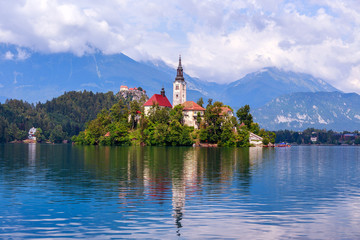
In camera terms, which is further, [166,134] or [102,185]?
[166,134]

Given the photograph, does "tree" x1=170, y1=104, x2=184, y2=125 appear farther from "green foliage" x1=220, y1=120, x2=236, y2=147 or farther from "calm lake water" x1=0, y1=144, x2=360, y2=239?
"calm lake water" x1=0, y1=144, x2=360, y2=239

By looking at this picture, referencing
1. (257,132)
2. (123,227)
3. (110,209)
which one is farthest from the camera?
(257,132)

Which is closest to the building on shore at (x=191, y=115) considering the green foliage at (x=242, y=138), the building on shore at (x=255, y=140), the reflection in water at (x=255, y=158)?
the green foliage at (x=242, y=138)

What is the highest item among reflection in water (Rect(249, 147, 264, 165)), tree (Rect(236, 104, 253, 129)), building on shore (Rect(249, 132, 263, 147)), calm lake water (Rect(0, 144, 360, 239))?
tree (Rect(236, 104, 253, 129))

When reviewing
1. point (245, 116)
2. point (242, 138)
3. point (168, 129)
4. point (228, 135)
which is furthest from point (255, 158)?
point (245, 116)

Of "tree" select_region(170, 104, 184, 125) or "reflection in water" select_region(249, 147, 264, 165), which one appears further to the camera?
"tree" select_region(170, 104, 184, 125)

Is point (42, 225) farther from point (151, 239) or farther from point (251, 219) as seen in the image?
point (251, 219)

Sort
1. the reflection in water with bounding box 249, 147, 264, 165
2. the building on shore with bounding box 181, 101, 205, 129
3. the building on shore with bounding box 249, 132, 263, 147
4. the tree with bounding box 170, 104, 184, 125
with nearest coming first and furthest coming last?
the reflection in water with bounding box 249, 147, 264, 165, the building on shore with bounding box 249, 132, 263, 147, the tree with bounding box 170, 104, 184, 125, the building on shore with bounding box 181, 101, 205, 129

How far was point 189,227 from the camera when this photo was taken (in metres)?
24.1

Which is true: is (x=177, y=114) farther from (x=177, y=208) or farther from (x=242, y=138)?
(x=177, y=208)

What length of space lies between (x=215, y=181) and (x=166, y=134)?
123293 millimetres

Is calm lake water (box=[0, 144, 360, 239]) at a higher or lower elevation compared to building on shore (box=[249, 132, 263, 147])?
lower

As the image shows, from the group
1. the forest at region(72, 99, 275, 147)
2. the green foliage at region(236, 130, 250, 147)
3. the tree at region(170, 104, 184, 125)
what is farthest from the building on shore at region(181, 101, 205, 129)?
the green foliage at region(236, 130, 250, 147)

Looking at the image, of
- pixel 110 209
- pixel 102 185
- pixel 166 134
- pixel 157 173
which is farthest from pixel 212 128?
pixel 110 209
